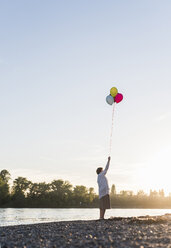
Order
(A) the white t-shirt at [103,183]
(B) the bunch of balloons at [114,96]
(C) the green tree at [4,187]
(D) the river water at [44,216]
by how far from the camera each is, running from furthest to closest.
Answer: (C) the green tree at [4,187] < (D) the river water at [44,216] < (B) the bunch of balloons at [114,96] < (A) the white t-shirt at [103,183]

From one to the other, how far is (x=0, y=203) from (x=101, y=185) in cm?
11610

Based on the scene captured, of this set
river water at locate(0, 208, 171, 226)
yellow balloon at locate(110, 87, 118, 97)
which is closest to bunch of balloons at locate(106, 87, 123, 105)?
yellow balloon at locate(110, 87, 118, 97)

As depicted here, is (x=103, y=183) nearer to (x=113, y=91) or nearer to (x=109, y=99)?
(x=109, y=99)

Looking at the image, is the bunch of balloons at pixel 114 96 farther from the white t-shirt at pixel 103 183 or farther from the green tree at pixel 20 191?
the green tree at pixel 20 191

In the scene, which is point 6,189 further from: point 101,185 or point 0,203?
point 101,185

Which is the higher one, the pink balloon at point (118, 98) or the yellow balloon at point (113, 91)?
the yellow balloon at point (113, 91)

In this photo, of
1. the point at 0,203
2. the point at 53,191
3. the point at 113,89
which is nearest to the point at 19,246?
the point at 113,89

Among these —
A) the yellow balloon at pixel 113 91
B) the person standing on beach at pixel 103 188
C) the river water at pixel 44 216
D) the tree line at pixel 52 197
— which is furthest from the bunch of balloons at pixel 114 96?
the tree line at pixel 52 197

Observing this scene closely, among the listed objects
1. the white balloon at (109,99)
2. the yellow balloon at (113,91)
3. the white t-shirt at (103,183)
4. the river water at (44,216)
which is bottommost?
the river water at (44,216)

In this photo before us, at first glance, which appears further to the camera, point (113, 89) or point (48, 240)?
point (113, 89)

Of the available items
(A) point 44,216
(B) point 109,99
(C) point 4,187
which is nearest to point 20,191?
(C) point 4,187

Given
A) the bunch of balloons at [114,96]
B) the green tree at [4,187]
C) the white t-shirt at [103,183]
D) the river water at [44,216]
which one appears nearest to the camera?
the white t-shirt at [103,183]

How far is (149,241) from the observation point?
891 cm

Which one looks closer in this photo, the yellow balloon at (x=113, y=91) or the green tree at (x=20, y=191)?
the yellow balloon at (x=113, y=91)
